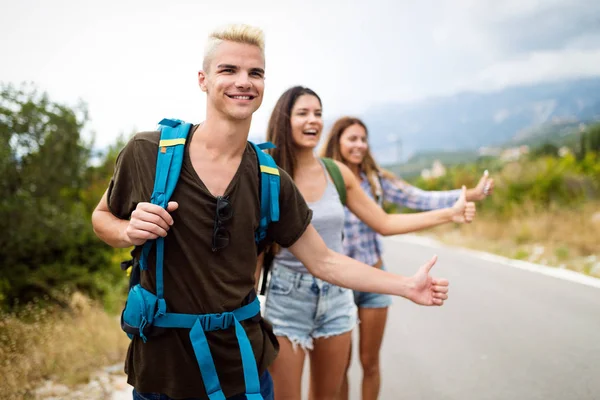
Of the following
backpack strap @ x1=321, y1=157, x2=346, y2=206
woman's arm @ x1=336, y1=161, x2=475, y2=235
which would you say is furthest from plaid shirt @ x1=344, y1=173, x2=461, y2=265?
backpack strap @ x1=321, y1=157, x2=346, y2=206

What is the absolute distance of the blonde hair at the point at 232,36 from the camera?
1883mm

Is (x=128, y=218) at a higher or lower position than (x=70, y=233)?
higher

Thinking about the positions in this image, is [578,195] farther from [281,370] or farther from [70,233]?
[281,370]

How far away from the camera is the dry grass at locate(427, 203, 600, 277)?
10711 mm

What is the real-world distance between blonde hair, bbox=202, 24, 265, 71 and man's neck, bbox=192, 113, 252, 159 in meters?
0.20

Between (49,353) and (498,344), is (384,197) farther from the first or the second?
(49,353)

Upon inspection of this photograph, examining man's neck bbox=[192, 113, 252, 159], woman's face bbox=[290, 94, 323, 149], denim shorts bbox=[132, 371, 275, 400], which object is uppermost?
woman's face bbox=[290, 94, 323, 149]

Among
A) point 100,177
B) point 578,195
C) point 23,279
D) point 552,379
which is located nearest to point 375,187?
point 552,379

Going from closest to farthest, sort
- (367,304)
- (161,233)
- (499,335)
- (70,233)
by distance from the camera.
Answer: (161,233), (367,304), (499,335), (70,233)

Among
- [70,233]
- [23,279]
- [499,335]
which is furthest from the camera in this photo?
[70,233]

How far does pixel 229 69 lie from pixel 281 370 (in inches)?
63.9

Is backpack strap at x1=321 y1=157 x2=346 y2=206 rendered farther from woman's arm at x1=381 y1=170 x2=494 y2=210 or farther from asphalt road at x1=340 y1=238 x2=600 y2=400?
asphalt road at x1=340 y1=238 x2=600 y2=400

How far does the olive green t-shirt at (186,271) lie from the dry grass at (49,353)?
8.83ft

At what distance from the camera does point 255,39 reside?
6.28 feet
